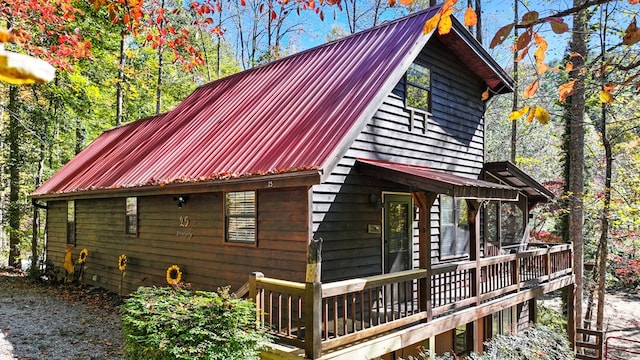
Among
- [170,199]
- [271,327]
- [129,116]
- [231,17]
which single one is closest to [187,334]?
[271,327]

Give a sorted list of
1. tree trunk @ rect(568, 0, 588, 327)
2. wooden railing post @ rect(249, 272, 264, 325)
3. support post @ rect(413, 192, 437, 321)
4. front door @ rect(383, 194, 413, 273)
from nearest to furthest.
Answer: wooden railing post @ rect(249, 272, 264, 325)
support post @ rect(413, 192, 437, 321)
front door @ rect(383, 194, 413, 273)
tree trunk @ rect(568, 0, 588, 327)

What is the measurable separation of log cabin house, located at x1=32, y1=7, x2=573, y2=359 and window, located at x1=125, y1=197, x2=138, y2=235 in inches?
3.0

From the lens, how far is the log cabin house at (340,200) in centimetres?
669

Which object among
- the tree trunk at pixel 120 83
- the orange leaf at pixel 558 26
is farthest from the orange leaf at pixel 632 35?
the tree trunk at pixel 120 83

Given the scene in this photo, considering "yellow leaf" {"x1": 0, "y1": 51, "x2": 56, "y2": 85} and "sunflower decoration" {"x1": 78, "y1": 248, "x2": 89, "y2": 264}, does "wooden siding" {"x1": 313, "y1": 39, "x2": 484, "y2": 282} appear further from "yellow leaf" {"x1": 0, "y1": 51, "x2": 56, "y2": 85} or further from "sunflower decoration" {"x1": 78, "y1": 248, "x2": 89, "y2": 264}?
"sunflower decoration" {"x1": 78, "y1": 248, "x2": 89, "y2": 264}

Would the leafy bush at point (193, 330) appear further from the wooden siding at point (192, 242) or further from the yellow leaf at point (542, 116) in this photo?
the yellow leaf at point (542, 116)

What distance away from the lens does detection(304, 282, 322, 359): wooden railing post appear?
216 inches

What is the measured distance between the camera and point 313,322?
5500 mm

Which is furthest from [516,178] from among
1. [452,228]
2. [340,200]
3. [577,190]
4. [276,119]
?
[276,119]

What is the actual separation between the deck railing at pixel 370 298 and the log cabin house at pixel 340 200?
3 centimetres

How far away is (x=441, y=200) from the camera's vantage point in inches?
404

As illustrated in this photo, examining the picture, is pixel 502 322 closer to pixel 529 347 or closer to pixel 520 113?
pixel 529 347

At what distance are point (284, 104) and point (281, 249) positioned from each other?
→ 322cm

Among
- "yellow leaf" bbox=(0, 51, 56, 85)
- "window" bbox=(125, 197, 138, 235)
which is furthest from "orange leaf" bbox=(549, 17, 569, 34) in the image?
"window" bbox=(125, 197, 138, 235)
